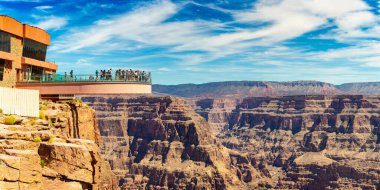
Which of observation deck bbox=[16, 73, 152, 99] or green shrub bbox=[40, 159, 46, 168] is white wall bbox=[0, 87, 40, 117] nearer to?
green shrub bbox=[40, 159, 46, 168]

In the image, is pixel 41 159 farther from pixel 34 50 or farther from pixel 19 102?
pixel 34 50

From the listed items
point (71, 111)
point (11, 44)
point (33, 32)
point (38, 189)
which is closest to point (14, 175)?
point (38, 189)

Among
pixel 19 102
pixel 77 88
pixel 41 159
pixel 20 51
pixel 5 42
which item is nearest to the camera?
pixel 41 159

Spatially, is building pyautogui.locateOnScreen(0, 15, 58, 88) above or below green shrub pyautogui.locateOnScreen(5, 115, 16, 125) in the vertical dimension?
above

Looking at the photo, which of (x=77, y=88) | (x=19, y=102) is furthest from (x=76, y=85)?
(x=19, y=102)

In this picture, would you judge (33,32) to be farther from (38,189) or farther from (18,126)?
(38,189)

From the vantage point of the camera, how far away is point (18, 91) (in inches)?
1644

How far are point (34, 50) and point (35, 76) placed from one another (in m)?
3.84

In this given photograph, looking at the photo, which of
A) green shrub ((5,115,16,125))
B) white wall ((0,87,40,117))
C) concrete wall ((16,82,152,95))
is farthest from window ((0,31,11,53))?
green shrub ((5,115,16,125))

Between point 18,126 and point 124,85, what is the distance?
27.8m

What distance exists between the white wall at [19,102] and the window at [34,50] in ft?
70.1

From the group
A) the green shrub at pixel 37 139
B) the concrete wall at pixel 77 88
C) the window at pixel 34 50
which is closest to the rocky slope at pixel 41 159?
the green shrub at pixel 37 139

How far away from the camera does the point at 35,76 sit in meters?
64.4

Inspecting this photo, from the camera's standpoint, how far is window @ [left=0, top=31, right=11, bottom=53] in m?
57.0
